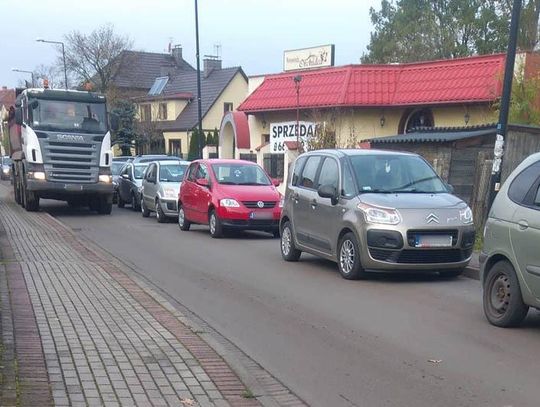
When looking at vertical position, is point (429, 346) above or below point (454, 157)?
below

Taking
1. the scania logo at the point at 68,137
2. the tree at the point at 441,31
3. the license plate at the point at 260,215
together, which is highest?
the tree at the point at 441,31

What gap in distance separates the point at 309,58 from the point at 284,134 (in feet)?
14.9

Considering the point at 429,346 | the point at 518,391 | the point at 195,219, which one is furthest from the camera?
the point at 195,219

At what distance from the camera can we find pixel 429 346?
735 cm

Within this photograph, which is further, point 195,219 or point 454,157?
point 195,219

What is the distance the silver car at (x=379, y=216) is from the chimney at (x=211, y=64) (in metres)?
50.3

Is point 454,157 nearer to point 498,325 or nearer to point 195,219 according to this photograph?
point 195,219

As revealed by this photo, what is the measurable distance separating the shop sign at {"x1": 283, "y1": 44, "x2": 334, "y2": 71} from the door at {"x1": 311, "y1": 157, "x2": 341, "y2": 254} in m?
20.9

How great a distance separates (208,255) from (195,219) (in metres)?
4.25

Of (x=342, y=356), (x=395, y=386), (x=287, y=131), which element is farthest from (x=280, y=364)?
(x=287, y=131)

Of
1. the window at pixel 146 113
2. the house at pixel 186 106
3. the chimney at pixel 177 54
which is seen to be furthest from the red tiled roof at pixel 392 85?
the chimney at pixel 177 54

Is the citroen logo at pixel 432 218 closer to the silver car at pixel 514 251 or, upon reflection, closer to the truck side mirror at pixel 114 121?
the silver car at pixel 514 251

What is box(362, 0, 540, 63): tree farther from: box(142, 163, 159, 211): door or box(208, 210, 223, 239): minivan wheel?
box(208, 210, 223, 239): minivan wheel

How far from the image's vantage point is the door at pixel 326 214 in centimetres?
1156
